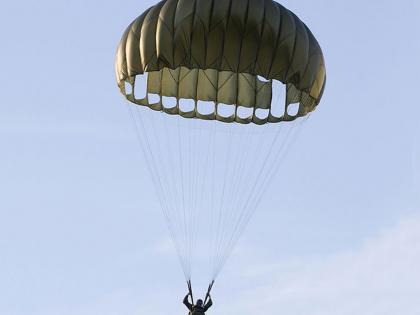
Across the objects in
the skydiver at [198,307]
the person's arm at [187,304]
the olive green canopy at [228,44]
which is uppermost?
the olive green canopy at [228,44]

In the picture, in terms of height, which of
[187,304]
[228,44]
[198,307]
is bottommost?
[198,307]

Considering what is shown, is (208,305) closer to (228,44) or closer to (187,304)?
(187,304)

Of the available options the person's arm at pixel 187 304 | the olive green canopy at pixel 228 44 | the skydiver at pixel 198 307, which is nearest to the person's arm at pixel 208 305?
the skydiver at pixel 198 307

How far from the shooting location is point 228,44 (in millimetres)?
46406

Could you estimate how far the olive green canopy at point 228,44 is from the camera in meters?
46.4

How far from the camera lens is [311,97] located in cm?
4856

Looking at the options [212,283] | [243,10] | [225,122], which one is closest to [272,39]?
[243,10]

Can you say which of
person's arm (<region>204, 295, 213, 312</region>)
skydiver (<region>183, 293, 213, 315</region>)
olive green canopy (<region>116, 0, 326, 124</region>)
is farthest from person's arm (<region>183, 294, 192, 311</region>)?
olive green canopy (<region>116, 0, 326, 124</region>)

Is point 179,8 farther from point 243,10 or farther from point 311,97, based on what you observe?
point 311,97

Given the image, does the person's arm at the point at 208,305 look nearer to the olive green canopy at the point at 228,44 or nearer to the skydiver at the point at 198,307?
the skydiver at the point at 198,307

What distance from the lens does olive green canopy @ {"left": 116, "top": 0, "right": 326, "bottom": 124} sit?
46.4 metres

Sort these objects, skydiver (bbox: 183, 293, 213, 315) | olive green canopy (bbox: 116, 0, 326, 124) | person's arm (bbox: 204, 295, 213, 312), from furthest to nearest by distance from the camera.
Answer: olive green canopy (bbox: 116, 0, 326, 124), person's arm (bbox: 204, 295, 213, 312), skydiver (bbox: 183, 293, 213, 315)

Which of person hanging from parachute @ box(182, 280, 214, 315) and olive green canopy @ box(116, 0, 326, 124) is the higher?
olive green canopy @ box(116, 0, 326, 124)

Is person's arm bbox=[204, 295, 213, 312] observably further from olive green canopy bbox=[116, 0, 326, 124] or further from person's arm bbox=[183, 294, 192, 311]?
olive green canopy bbox=[116, 0, 326, 124]
